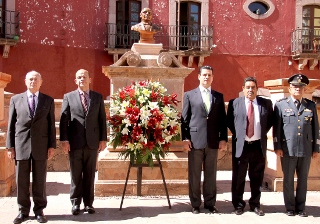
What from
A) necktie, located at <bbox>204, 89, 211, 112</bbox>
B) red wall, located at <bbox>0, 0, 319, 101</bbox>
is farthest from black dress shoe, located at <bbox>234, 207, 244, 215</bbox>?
red wall, located at <bbox>0, 0, 319, 101</bbox>

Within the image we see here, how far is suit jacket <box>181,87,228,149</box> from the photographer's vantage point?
17.1ft

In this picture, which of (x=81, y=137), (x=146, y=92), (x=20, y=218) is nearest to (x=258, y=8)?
(x=146, y=92)

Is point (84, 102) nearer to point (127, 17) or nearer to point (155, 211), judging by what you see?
point (155, 211)

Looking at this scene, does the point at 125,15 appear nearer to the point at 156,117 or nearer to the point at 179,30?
the point at 179,30

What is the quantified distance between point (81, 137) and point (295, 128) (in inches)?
108

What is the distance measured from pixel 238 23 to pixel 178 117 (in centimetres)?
Answer: 1213

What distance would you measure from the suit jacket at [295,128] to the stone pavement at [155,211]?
0.86 metres

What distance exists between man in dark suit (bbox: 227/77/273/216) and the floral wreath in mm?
824

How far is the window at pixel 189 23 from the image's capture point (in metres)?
16.5

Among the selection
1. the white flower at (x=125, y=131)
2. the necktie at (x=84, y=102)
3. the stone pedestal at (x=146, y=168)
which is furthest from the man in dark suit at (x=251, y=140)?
the necktie at (x=84, y=102)

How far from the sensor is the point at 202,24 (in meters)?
16.4

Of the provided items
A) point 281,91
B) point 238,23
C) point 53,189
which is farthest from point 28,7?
point 281,91

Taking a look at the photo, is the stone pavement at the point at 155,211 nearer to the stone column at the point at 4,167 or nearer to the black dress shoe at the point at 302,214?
the black dress shoe at the point at 302,214

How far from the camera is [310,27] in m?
17.0
